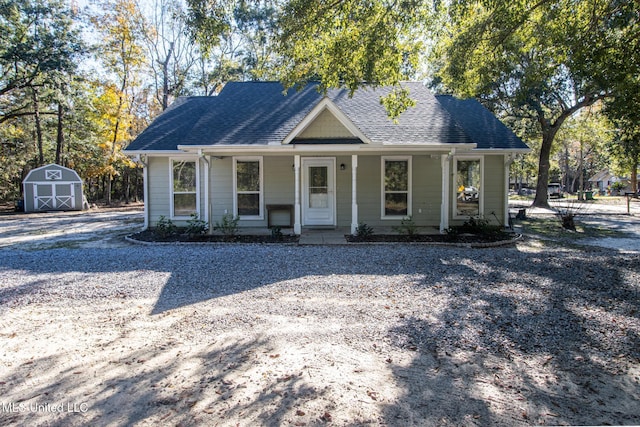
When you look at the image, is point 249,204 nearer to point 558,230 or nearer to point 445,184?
point 445,184

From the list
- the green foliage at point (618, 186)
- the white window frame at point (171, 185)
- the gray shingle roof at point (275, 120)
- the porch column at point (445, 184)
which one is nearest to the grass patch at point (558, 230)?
the gray shingle roof at point (275, 120)

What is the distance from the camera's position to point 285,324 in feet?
13.8

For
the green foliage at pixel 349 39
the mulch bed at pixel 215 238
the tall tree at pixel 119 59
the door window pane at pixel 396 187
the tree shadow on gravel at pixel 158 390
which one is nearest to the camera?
the tree shadow on gravel at pixel 158 390

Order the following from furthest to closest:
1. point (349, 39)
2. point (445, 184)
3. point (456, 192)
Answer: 1. point (456, 192)
2. point (445, 184)
3. point (349, 39)

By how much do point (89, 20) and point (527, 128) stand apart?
2752cm

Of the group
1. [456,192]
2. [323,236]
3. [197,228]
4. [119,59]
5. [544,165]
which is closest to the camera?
[323,236]

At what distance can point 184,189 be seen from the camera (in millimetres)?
12188

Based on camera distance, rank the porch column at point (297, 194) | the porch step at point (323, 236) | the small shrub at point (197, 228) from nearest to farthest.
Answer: the porch step at point (323, 236) → the porch column at point (297, 194) → the small shrub at point (197, 228)

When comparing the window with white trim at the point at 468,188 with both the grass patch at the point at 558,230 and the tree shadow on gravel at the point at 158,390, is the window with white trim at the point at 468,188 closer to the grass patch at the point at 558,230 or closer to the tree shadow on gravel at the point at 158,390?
the grass patch at the point at 558,230

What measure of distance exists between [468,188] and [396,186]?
2.36 metres

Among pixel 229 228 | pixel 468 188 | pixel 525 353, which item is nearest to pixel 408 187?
pixel 468 188

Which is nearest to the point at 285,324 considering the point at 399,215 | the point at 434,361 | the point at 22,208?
the point at 434,361

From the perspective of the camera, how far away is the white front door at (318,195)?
1190cm

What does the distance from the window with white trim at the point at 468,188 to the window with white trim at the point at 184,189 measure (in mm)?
8305
